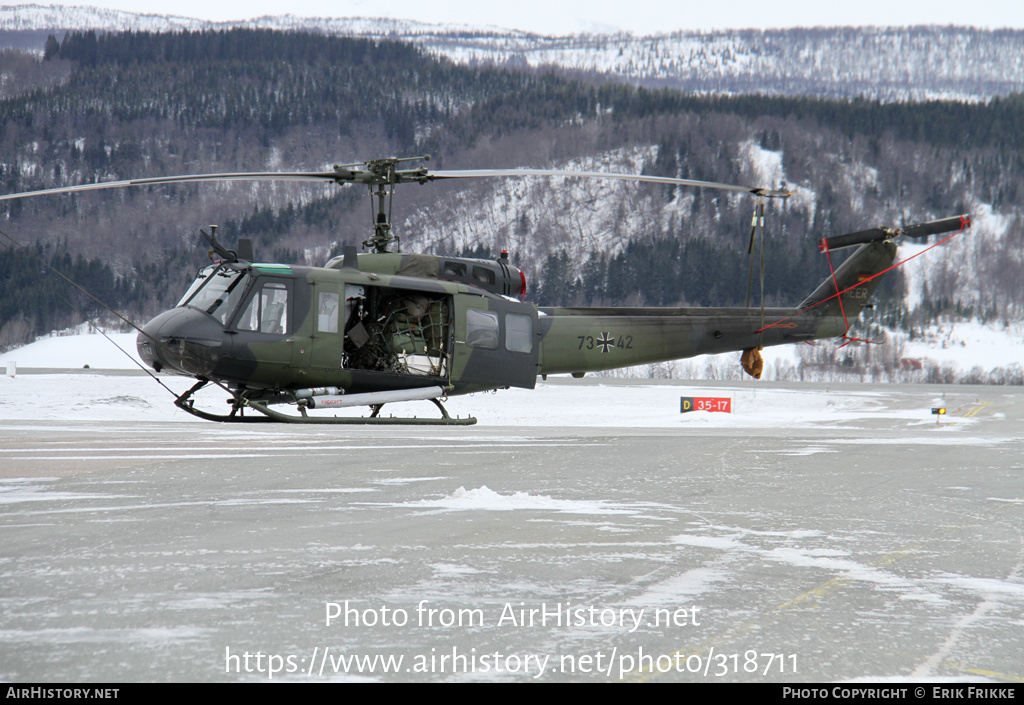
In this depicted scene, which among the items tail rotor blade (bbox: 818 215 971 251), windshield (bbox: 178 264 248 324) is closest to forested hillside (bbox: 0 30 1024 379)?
windshield (bbox: 178 264 248 324)

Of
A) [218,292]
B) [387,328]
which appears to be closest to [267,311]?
[218,292]

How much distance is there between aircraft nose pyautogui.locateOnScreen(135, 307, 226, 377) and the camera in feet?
39.2

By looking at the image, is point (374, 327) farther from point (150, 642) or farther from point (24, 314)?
point (24, 314)

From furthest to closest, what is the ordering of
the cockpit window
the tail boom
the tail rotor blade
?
the tail boom, the tail rotor blade, the cockpit window

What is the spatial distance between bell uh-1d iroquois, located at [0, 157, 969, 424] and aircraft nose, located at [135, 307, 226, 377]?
0.05 feet

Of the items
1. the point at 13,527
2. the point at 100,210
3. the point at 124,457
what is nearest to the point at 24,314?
the point at 100,210

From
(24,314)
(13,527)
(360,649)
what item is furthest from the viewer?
(24,314)

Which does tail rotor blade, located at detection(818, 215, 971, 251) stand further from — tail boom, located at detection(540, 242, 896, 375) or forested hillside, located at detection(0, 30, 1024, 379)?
forested hillside, located at detection(0, 30, 1024, 379)

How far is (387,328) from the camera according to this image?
13.9m

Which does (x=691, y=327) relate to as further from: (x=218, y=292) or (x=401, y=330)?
(x=218, y=292)

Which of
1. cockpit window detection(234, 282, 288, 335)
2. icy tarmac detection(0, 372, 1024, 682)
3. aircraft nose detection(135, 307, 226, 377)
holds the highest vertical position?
cockpit window detection(234, 282, 288, 335)

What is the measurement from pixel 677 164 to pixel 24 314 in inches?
4117

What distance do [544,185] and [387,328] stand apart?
12809 centimetres

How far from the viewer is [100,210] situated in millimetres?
151625
